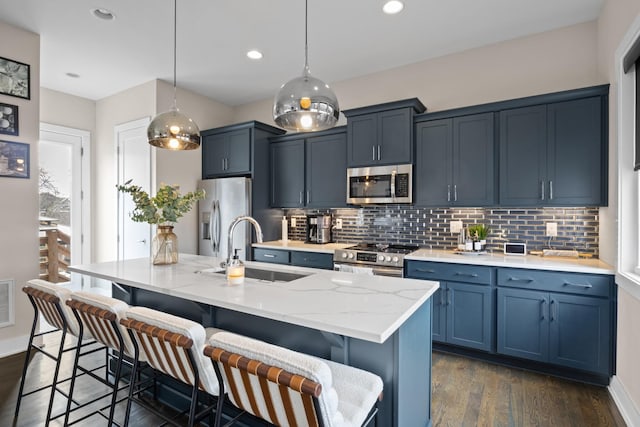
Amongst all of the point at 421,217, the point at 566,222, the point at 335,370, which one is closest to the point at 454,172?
the point at 421,217

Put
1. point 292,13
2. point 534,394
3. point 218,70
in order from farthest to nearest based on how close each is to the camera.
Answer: point 218,70
point 292,13
point 534,394

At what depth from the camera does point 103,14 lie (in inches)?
116

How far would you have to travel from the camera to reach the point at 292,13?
2928mm

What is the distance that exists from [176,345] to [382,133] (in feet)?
9.89

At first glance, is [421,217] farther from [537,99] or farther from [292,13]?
[292,13]

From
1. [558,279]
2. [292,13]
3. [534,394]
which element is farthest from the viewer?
[292,13]

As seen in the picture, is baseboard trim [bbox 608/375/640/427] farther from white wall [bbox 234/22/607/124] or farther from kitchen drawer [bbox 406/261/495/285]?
white wall [bbox 234/22/607/124]

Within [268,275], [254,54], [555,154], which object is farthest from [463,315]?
[254,54]

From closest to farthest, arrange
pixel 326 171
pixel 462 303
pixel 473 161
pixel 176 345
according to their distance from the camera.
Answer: pixel 176 345 → pixel 462 303 → pixel 473 161 → pixel 326 171

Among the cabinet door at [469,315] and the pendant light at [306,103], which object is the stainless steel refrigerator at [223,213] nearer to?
the pendant light at [306,103]

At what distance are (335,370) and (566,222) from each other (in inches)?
113

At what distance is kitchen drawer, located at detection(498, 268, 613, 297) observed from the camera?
2453 mm

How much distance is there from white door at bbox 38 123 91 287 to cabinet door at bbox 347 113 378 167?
4.04 metres

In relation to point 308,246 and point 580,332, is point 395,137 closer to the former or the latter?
point 308,246
